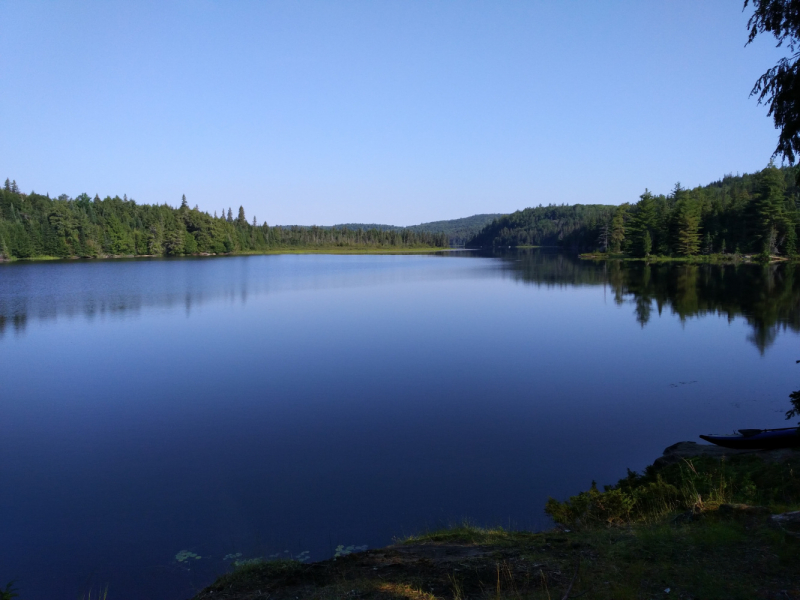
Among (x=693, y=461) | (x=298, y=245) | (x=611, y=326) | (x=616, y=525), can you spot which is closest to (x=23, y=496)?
(x=616, y=525)

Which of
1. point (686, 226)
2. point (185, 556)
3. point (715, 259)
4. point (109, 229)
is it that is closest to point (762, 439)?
point (185, 556)

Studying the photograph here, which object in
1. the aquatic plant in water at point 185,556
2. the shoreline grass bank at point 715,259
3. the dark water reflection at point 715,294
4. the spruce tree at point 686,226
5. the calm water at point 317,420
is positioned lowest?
the aquatic plant in water at point 185,556

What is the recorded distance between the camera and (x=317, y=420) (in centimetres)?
1158

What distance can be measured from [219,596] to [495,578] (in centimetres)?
284

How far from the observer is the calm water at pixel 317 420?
24.0ft

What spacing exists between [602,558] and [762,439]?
576cm

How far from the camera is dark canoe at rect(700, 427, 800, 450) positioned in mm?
8727

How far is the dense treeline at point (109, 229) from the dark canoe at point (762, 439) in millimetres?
94025

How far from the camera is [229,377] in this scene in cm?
1506

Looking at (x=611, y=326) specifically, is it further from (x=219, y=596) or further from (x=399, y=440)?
(x=219, y=596)

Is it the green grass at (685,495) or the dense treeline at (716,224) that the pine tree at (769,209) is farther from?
the green grass at (685,495)

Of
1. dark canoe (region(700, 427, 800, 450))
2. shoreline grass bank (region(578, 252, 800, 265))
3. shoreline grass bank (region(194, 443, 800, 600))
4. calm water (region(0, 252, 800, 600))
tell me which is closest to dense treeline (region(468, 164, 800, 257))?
shoreline grass bank (region(578, 252, 800, 265))

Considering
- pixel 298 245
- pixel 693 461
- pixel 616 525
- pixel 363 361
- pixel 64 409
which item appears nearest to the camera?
pixel 616 525

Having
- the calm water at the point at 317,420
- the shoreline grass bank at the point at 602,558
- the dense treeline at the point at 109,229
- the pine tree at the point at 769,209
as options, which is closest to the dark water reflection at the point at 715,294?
the calm water at the point at 317,420
